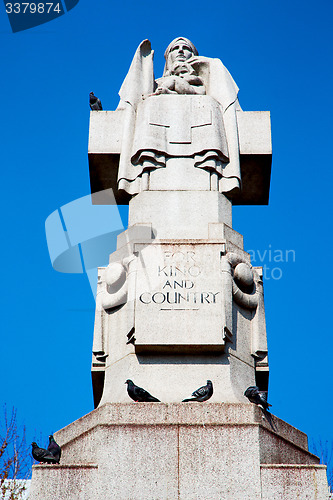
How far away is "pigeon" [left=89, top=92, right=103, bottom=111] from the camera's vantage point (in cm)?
1917

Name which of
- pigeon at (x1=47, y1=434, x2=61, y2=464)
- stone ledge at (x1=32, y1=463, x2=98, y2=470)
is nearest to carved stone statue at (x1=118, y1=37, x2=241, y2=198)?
pigeon at (x1=47, y1=434, x2=61, y2=464)

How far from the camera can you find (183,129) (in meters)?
17.8

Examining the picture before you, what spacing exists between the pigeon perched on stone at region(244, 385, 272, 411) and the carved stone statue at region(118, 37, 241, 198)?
14.7 feet

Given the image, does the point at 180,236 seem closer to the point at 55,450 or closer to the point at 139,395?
the point at 139,395

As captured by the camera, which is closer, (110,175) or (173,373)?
(173,373)

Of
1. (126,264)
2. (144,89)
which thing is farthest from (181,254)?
(144,89)

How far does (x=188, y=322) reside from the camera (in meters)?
15.0

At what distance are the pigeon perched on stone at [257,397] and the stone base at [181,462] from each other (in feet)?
1.15

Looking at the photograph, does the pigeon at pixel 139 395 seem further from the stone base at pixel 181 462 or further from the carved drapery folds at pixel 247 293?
the carved drapery folds at pixel 247 293

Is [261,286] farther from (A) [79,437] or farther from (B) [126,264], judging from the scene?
(A) [79,437]

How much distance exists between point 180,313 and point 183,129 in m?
4.21

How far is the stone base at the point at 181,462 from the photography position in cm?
1271

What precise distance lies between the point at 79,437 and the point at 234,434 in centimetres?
237

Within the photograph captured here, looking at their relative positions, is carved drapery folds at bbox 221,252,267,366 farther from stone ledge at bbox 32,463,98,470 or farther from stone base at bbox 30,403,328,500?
stone ledge at bbox 32,463,98,470
